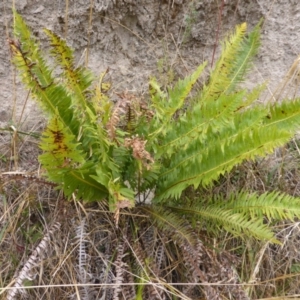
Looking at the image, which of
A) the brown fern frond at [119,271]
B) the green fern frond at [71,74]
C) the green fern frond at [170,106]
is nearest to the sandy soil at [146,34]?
the green fern frond at [71,74]

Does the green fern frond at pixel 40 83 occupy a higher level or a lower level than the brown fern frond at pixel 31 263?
higher

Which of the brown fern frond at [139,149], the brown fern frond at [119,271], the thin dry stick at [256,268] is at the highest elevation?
the brown fern frond at [139,149]

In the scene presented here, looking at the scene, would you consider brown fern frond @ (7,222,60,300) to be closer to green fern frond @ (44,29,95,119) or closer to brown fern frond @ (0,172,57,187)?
brown fern frond @ (0,172,57,187)

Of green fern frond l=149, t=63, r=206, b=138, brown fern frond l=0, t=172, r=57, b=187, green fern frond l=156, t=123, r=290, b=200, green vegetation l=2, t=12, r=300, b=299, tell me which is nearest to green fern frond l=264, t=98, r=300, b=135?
green vegetation l=2, t=12, r=300, b=299

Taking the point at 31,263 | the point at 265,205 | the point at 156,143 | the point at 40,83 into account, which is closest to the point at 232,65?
the point at 156,143

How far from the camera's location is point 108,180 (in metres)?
1.56

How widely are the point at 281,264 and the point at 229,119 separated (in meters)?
0.61

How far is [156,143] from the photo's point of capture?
1683 mm

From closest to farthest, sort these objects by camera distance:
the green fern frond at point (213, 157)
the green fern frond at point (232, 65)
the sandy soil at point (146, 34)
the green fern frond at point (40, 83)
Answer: the green fern frond at point (213, 157), the green fern frond at point (40, 83), the green fern frond at point (232, 65), the sandy soil at point (146, 34)

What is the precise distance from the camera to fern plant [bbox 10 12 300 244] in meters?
1.51

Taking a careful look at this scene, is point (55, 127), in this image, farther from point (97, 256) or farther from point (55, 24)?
point (55, 24)

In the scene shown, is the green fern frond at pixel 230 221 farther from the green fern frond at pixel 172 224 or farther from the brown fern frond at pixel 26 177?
the brown fern frond at pixel 26 177

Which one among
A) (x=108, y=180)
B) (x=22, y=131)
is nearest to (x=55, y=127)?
(x=108, y=180)

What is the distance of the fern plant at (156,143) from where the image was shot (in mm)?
1507
